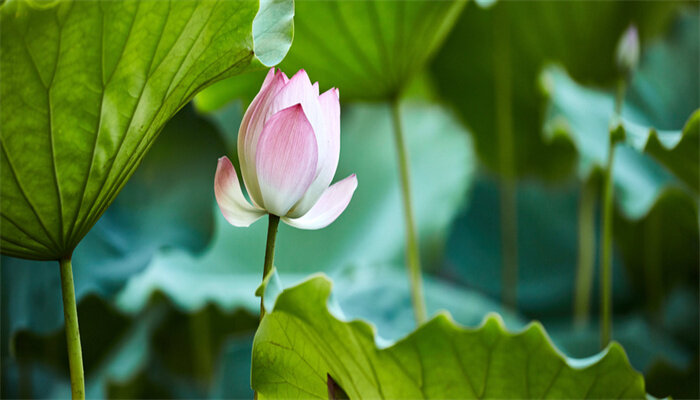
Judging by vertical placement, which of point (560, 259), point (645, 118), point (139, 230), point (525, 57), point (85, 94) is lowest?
point (560, 259)

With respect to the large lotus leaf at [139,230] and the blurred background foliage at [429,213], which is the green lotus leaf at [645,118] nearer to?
the blurred background foliage at [429,213]

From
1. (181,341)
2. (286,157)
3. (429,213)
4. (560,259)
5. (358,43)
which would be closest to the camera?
(286,157)

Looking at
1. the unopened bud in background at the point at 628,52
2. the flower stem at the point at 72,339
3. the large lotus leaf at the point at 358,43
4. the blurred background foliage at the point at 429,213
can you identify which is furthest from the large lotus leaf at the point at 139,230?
the unopened bud in background at the point at 628,52

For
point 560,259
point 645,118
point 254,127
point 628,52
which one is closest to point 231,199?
point 254,127

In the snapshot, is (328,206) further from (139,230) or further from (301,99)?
(139,230)

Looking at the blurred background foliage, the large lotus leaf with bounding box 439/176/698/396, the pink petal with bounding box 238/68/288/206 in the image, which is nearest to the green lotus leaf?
the blurred background foliage

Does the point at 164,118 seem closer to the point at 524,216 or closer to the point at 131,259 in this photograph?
the point at 131,259

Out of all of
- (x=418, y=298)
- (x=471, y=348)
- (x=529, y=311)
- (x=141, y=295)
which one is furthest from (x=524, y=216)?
(x=471, y=348)
